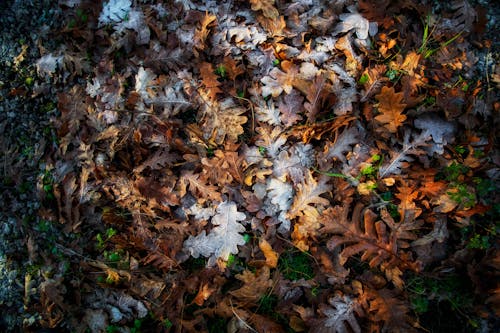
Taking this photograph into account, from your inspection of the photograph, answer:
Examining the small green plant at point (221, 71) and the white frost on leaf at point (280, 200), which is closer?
the white frost on leaf at point (280, 200)

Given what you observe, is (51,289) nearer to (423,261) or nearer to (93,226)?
(93,226)

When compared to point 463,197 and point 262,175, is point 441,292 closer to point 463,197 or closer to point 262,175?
point 463,197

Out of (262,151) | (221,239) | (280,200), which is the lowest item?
(221,239)

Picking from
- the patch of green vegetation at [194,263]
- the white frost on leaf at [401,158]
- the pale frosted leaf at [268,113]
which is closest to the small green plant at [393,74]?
the white frost on leaf at [401,158]

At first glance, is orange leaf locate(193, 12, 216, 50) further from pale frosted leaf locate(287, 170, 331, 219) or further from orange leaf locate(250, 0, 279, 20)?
pale frosted leaf locate(287, 170, 331, 219)

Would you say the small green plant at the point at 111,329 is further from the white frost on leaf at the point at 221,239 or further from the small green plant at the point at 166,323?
the white frost on leaf at the point at 221,239

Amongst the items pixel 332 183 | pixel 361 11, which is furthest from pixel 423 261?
pixel 361 11

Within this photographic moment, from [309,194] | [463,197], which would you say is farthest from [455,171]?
[309,194]
